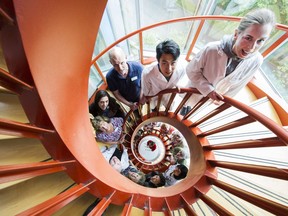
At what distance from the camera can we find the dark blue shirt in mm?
2727

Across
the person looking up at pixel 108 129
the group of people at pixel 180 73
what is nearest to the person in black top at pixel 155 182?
the group of people at pixel 180 73

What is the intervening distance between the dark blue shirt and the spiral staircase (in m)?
0.45

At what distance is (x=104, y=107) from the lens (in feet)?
10.5

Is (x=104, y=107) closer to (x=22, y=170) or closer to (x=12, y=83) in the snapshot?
(x=12, y=83)

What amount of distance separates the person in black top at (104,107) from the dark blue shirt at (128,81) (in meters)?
0.32

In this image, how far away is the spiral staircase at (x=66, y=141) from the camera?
3.92 feet

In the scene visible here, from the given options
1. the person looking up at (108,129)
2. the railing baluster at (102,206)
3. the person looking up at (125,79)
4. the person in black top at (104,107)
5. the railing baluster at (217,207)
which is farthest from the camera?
the person looking up at (108,129)

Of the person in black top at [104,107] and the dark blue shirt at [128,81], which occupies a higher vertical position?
the dark blue shirt at [128,81]

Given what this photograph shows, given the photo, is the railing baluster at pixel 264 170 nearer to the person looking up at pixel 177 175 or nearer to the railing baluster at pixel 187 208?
the railing baluster at pixel 187 208

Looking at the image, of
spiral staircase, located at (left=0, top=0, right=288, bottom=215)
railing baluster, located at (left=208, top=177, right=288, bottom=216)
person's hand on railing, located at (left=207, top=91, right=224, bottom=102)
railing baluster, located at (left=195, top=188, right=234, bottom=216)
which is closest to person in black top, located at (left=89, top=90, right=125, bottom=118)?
spiral staircase, located at (left=0, top=0, right=288, bottom=215)

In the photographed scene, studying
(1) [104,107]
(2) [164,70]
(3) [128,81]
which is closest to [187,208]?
(2) [164,70]

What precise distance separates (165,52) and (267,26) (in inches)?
36.1

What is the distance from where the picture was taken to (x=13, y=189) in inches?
55.2

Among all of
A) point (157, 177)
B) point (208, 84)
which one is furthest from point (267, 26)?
point (157, 177)
